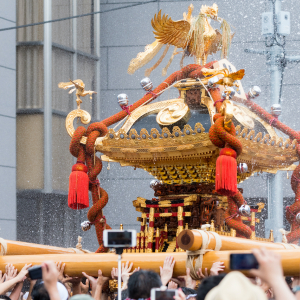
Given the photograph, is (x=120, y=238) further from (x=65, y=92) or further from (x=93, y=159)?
(x=65, y=92)

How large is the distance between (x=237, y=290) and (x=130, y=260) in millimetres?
1954

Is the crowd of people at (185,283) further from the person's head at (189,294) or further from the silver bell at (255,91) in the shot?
the silver bell at (255,91)

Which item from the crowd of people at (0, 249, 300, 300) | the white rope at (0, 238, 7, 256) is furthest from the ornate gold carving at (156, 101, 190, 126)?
the white rope at (0, 238, 7, 256)

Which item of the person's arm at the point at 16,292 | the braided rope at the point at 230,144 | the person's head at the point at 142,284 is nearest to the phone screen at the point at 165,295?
the person's head at the point at 142,284

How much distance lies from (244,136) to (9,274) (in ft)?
6.60

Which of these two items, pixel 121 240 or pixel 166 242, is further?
pixel 166 242

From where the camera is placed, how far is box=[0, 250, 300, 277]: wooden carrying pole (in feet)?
10.5

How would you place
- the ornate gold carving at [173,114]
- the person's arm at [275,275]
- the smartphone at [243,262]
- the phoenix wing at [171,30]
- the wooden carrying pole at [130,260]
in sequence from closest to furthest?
1. the person's arm at [275,275]
2. the smartphone at [243,262]
3. the wooden carrying pole at [130,260]
4. the ornate gold carving at [173,114]
5. the phoenix wing at [171,30]

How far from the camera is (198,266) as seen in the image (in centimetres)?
329

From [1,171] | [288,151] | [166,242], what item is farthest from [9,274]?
[1,171]

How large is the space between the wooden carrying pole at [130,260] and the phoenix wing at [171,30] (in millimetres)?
2280

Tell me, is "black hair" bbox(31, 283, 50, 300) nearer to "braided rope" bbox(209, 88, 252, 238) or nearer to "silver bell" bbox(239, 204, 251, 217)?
"braided rope" bbox(209, 88, 252, 238)

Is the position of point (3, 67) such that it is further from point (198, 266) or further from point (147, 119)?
point (198, 266)

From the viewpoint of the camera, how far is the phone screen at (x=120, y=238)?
2.64m
